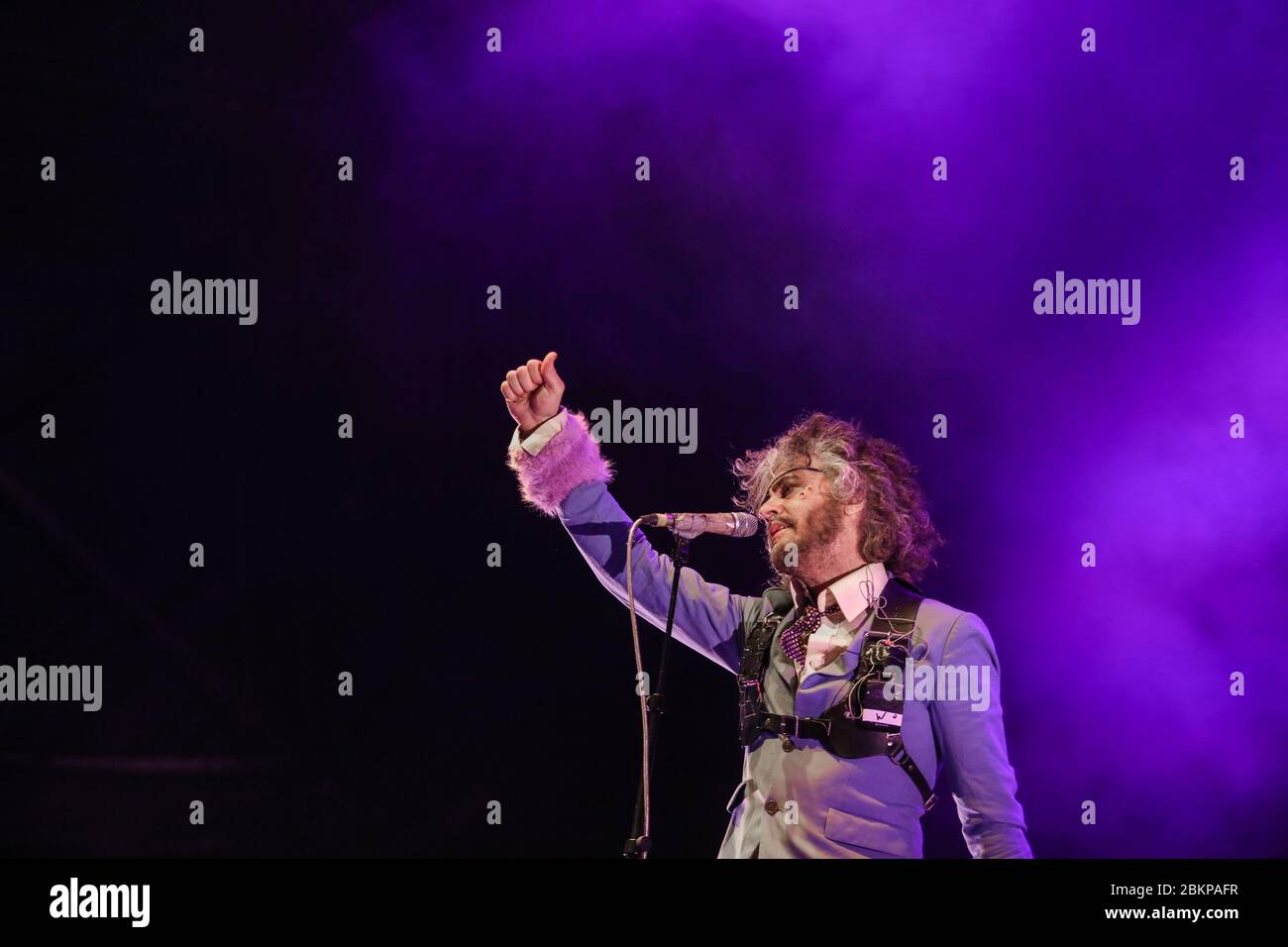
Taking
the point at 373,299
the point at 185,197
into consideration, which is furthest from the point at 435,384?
the point at 185,197

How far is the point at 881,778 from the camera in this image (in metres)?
2.85

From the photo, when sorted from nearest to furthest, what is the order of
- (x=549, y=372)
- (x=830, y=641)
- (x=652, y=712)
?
(x=652, y=712), (x=830, y=641), (x=549, y=372)

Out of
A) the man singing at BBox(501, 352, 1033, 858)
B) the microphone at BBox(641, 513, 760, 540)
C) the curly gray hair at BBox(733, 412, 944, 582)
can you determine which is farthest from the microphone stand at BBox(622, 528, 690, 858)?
the curly gray hair at BBox(733, 412, 944, 582)

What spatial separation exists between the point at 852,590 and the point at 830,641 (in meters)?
0.13

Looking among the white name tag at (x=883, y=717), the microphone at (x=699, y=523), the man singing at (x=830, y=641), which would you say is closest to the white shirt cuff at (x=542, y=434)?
the man singing at (x=830, y=641)

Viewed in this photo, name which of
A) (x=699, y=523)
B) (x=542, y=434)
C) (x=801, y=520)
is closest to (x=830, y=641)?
(x=801, y=520)

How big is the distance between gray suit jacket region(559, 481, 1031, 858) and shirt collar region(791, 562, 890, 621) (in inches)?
1.5

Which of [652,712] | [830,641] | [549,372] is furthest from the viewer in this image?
[549,372]

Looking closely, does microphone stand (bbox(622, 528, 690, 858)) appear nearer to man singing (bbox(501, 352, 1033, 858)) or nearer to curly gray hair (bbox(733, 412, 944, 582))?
man singing (bbox(501, 352, 1033, 858))

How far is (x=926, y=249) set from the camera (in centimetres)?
369

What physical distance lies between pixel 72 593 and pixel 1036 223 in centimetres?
285

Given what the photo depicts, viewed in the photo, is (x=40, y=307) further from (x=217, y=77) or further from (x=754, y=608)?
(x=754, y=608)

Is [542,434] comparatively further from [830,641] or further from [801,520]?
[830,641]

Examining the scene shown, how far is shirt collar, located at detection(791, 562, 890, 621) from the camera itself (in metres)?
3.04
